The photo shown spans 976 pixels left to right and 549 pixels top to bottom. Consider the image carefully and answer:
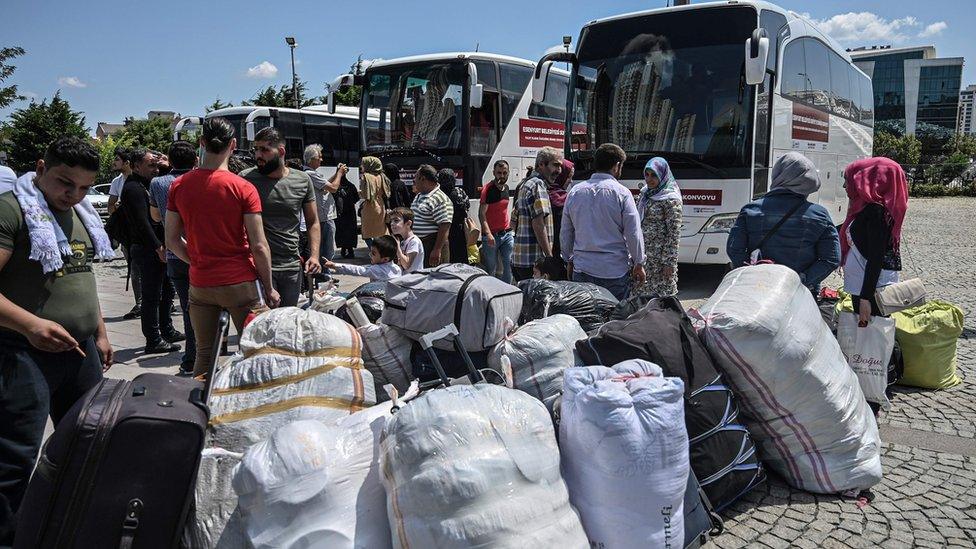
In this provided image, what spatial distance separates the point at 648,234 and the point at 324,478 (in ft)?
14.0

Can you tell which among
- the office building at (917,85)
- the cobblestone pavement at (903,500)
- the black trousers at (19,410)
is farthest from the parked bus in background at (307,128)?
the office building at (917,85)

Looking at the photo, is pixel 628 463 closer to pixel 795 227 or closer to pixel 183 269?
pixel 795 227

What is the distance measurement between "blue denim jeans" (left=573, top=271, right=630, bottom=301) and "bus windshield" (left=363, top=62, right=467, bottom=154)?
7467 millimetres

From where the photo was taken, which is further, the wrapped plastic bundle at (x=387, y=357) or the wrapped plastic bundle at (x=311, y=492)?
the wrapped plastic bundle at (x=387, y=357)

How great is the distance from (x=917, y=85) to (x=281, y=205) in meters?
134

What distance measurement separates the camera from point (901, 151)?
48.7 meters

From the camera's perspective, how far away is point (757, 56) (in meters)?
7.18

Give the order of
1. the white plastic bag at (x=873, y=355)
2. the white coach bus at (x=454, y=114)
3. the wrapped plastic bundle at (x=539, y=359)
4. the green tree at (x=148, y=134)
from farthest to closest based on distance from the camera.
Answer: the green tree at (x=148, y=134), the white coach bus at (x=454, y=114), the white plastic bag at (x=873, y=355), the wrapped plastic bundle at (x=539, y=359)

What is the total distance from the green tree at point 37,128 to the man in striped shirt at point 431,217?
28.9 m

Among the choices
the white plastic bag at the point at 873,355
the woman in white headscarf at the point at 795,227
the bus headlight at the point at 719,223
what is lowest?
the white plastic bag at the point at 873,355

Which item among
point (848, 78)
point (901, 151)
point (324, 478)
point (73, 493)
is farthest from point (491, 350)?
point (901, 151)

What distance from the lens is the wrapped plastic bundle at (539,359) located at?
310 cm

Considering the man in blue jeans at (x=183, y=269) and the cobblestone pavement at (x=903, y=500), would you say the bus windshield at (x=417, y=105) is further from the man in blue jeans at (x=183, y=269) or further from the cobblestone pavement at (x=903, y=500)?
the cobblestone pavement at (x=903, y=500)

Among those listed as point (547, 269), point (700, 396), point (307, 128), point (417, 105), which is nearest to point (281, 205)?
point (547, 269)
